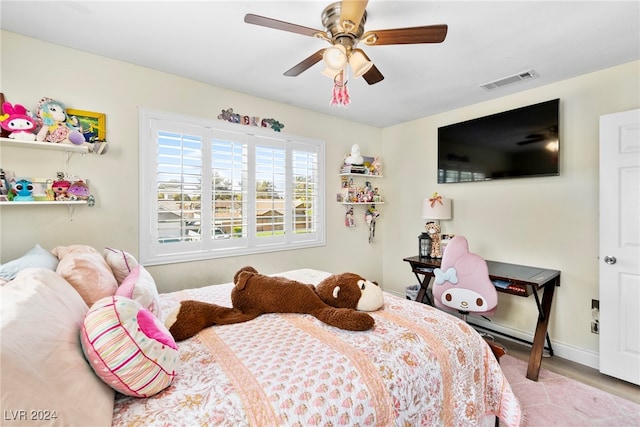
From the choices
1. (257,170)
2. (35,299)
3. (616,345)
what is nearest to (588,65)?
(616,345)

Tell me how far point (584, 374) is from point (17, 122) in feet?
14.3

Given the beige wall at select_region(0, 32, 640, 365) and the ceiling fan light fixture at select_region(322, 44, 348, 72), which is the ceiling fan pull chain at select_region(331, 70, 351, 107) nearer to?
the ceiling fan light fixture at select_region(322, 44, 348, 72)

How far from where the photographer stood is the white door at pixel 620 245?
2.08 metres

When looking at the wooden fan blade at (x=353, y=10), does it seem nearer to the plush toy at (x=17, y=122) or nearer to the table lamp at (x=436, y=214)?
the plush toy at (x=17, y=122)

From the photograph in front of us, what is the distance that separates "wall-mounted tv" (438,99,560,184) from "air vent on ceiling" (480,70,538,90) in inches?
12.4

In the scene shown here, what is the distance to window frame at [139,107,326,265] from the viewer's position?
90.1 inches

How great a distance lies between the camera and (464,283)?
238 centimetres

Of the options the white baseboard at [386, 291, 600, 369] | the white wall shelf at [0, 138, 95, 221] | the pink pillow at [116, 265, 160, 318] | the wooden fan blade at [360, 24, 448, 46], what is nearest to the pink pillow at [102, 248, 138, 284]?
the pink pillow at [116, 265, 160, 318]

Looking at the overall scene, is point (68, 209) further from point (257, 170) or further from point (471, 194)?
point (471, 194)

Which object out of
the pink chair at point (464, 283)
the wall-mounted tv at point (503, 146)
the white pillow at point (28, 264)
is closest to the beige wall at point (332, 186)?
the wall-mounted tv at point (503, 146)

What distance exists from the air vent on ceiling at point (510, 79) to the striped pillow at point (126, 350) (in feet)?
Result: 9.98

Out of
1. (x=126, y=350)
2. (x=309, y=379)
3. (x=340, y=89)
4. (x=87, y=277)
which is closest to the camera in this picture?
(x=126, y=350)

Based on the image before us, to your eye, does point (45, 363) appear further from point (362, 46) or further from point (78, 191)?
point (362, 46)

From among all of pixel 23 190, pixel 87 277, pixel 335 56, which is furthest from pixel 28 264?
pixel 335 56
